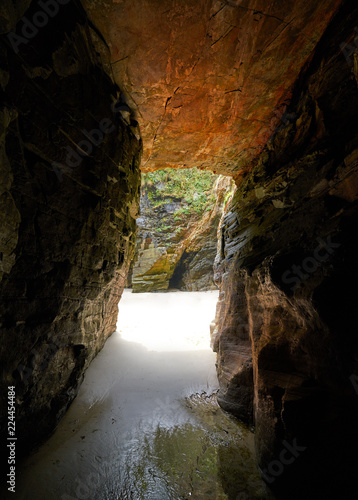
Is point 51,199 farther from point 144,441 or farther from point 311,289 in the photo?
point 144,441

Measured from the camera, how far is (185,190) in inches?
392

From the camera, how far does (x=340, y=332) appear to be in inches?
81.5

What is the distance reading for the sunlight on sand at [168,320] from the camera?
23.6 feet

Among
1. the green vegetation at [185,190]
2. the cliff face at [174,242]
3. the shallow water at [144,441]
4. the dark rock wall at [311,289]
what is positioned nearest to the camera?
the dark rock wall at [311,289]

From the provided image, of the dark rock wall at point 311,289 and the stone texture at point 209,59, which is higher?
the stone texture at point 209,59

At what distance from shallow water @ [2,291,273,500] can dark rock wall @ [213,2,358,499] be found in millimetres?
651

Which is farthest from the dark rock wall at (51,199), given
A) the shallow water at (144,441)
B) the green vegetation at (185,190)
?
the green vegetation at (185,190)

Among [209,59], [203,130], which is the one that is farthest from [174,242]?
[209,59]

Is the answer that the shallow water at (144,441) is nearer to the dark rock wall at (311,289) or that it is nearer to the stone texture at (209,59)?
the dark rock wall at (311,289)

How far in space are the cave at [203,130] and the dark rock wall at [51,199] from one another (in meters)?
0.02

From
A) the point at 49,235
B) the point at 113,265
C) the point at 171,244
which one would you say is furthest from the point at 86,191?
the point at 171,244

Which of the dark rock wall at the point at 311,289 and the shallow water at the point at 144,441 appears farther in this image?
the shallow water at the point at 144,441

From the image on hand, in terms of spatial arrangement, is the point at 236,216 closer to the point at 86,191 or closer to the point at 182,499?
the point at 86,191

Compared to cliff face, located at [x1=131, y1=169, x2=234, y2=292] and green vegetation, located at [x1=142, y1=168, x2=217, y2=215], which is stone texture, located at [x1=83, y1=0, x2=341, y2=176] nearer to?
green vegetation, located at [x1=142, y1=168, x2=217, y2=215]
